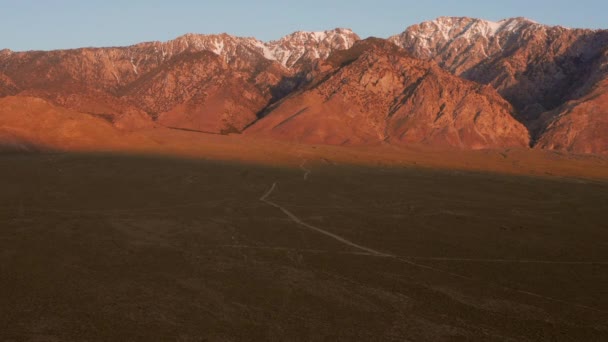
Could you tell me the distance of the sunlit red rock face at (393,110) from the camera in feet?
409

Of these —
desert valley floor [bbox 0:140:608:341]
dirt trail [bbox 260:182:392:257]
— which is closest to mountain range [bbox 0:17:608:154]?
desert valley floor [bbox 0:140:608:341]

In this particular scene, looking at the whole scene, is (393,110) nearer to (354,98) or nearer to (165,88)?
(354,98)

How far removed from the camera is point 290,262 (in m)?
23.5

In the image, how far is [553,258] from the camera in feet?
85.6

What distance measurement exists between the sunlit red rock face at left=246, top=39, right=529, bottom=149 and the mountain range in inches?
11.1

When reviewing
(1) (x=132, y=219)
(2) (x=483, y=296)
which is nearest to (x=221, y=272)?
(2) (x=483, y=296)

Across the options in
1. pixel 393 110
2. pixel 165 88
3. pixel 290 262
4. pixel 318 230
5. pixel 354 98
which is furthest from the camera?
pixel 165 88

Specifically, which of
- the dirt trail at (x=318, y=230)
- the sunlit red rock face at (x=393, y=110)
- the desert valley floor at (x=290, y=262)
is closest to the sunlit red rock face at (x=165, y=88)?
the sunlit red rock face at (x=393, y=110)

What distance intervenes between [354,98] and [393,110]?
995 cm

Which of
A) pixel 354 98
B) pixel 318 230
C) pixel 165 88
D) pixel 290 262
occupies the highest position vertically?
pixel 165 88

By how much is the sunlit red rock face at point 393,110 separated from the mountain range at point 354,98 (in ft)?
0.92

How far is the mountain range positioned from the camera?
405 feet

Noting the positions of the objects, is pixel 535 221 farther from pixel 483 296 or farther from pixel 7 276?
pixel 7 276

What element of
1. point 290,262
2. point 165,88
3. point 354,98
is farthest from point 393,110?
point 290,262
